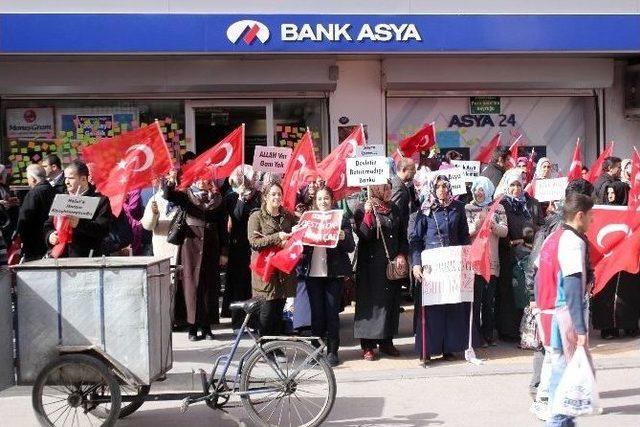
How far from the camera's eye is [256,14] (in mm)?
12039

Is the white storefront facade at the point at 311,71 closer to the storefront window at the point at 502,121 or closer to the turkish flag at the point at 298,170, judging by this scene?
the storefront window at the point at 502,121

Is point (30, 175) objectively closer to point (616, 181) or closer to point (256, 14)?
point (256, 14)

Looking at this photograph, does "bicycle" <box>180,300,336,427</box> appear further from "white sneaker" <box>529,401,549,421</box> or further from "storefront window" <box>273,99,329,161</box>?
"storefront window" <box>273,99,329,161</box>

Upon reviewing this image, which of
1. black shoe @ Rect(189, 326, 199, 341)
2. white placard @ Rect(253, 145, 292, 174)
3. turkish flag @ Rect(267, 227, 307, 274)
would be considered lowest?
black shoe @ Rect(189, 326, 199, 341)

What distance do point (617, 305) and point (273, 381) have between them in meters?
4.79

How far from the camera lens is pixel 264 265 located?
8359 millimetres

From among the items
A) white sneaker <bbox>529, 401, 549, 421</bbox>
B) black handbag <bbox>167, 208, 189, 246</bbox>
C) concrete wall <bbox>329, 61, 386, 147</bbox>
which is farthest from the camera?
concrete wall <bbox>329, 61, 386, 147</bbox>

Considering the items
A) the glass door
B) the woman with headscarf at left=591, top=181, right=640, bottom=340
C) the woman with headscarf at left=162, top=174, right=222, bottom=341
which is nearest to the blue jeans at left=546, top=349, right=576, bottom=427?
the woman with headscarf at left=591, top=181, right=640, bottom=340

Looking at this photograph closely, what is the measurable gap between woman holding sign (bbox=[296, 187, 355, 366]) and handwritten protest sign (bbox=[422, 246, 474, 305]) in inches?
29.1

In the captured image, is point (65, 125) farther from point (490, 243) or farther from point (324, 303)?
point (490, 243)

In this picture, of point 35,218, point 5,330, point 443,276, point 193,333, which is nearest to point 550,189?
point 443,276

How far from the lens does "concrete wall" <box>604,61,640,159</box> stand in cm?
1407

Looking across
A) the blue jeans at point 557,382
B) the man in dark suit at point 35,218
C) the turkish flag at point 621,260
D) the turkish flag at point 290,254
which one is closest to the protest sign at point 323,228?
the turkish flag at point 290,254

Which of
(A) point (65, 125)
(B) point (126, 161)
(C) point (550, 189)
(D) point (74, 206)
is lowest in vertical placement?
(D) point (74, 206)
